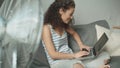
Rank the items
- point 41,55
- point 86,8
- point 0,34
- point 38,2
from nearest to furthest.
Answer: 1. point 0,34
2. point 38,2
3. point 41,55
4. point 86,8

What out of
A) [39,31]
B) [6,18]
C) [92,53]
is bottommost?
[92,53]

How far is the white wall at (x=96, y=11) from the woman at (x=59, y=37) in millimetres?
611

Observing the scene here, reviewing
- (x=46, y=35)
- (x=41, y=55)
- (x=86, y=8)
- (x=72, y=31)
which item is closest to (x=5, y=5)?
(x=46, y=35)

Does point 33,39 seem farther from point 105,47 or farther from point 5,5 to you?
point 105,47

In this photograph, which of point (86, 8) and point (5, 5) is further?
point (86, 8)

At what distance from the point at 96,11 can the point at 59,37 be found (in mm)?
968

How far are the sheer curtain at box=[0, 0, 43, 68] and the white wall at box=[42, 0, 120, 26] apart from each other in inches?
40.2

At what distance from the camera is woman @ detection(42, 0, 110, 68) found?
2016 mm

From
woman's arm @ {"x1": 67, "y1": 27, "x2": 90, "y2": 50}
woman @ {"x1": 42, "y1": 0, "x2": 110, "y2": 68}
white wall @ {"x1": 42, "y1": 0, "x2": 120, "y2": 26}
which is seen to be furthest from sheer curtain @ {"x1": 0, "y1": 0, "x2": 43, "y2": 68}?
white wall @ {"x1": 42, "y1": 0, "x2": 120, "y2": 26}

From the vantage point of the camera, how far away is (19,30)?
178 centimetres

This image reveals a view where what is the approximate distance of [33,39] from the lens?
184cm

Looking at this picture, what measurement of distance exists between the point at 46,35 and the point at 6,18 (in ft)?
1.24

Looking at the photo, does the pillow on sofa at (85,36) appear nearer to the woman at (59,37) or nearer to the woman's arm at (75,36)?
the woman's arm at (75,36)

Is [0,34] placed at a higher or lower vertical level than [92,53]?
higher
